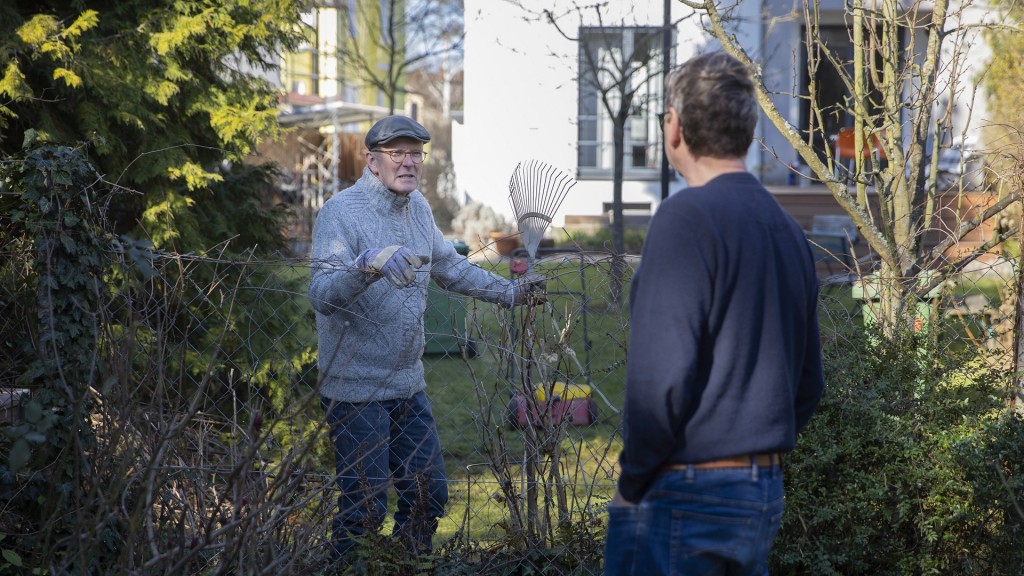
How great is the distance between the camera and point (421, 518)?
10.6ft

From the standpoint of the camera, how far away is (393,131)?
3.28 m

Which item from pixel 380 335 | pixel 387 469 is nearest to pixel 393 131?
pixel 380 335

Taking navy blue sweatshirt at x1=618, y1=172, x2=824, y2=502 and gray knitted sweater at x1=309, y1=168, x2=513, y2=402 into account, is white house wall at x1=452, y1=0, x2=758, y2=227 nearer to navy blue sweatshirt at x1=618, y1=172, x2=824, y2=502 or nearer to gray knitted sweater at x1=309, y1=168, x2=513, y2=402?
gray knitted sweater at x1=309, y1=168, x2=513, y2=402

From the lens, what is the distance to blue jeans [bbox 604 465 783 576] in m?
1.88

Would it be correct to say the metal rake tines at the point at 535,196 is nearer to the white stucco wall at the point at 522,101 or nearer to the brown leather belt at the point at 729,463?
the brown leather belt at the point at 729,463

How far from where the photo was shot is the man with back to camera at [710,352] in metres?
1.81

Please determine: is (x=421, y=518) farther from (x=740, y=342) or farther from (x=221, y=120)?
(x=221, y=120)

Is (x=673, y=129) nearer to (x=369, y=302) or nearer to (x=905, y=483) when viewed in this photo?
(x=369, y=302)

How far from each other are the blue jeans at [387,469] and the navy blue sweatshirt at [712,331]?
1392 mm

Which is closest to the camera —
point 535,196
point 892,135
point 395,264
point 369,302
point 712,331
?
point 712,331

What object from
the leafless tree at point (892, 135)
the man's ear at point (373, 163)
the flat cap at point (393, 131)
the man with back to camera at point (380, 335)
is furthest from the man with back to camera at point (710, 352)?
the leafless tree at point (892, 135)

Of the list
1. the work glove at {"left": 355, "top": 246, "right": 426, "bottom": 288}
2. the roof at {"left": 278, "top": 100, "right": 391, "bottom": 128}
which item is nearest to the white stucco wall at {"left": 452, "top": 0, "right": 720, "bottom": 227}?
the roof at {"left": 278, "top": 100, "right": 391, "bottom": 128}

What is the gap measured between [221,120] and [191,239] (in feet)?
2.26

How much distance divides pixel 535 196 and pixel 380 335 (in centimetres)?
85
